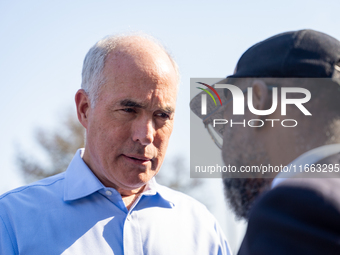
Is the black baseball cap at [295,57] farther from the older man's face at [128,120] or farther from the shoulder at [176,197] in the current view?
the shoulder at [176,197]

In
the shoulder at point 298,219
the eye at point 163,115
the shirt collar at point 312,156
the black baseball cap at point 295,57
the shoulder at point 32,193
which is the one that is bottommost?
the shoulder at point 32,193

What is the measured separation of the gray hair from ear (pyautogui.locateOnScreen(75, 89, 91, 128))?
0.04 meters

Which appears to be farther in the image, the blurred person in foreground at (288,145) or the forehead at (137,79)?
the forehead at (137,79)

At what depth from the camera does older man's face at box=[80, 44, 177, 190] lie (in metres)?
2.41

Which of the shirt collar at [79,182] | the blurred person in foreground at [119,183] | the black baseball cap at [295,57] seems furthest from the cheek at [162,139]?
the black baseball cap at [295,57]

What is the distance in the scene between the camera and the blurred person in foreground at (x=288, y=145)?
1.16 m

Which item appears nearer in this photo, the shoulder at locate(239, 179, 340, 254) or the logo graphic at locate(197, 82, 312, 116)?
the shoulder at locate(239, 179, 340, 254)

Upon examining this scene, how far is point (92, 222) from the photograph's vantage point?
2.23 metres

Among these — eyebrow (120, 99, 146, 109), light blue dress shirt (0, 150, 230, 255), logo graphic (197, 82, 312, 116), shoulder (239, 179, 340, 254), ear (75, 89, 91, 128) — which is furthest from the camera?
ear (75, 89, 91, 128)

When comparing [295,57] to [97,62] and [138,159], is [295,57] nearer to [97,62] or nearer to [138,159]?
[138,159]

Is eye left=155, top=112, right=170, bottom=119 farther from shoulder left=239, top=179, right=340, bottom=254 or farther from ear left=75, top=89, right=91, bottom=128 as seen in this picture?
shoulder left=239, top=179, right=340, bottom=254

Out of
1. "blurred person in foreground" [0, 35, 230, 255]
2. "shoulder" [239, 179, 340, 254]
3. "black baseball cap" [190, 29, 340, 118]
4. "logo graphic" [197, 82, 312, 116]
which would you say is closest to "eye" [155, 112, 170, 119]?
"blurred person in foreground" [0, 35, 230, 255]

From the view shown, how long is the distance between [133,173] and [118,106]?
1.52ft

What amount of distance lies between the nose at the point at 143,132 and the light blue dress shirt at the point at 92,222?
1.24ft
